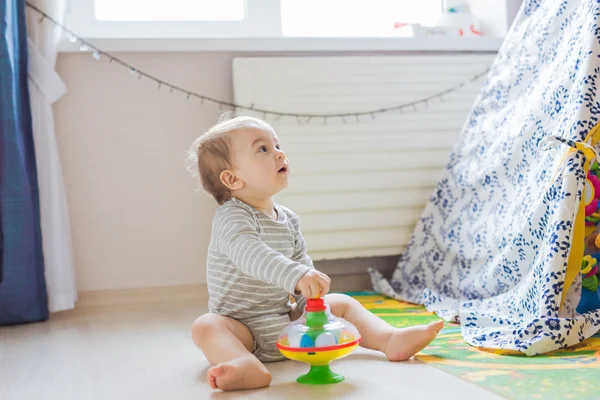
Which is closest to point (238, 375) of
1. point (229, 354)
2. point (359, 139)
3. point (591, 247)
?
point (229, 354)

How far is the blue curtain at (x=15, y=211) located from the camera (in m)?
1.79

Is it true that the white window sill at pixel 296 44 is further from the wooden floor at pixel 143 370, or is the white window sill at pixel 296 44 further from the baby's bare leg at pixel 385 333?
the baby's bare leg at pixel 385 333

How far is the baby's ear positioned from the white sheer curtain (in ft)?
2.71

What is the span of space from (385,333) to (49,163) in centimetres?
114

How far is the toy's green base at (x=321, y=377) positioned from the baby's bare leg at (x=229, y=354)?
63 millimetres

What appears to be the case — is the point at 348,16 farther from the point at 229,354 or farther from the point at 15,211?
the point at 229,354

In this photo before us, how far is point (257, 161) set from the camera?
4.21 ft

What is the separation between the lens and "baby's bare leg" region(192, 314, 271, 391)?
1042 millimetres

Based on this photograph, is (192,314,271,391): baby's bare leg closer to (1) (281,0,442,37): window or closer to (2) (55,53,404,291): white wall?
(2) (55,53,404,291): white wall

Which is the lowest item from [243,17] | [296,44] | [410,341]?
A: [410,341]

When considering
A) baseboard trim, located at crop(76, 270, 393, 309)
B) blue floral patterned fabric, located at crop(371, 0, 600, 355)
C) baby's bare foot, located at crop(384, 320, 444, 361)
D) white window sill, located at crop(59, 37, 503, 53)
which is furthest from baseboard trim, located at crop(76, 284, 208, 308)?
baby's bare foot, located at crop(384, 320, 444, 361)

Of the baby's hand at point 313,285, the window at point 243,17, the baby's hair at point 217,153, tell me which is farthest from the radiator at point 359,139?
the baby's hand at point 313,285

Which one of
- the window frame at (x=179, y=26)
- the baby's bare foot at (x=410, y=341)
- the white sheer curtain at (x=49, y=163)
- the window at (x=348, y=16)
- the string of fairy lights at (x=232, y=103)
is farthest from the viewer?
the window at (x=348, y=16)

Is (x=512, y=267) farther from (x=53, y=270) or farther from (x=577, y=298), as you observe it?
(x=53, y=270)
